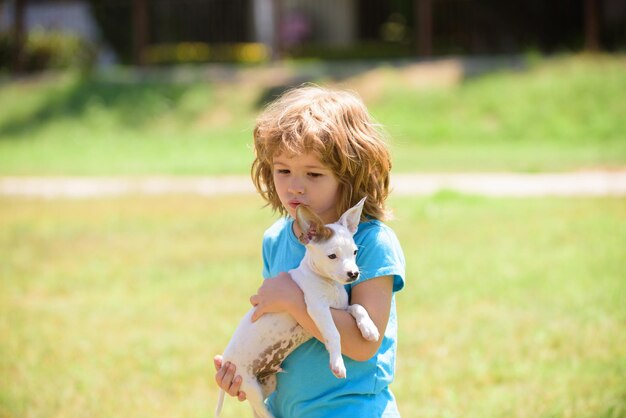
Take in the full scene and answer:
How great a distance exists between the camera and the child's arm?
238 cm

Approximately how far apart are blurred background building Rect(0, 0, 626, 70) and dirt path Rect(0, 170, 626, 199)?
23.9 ft

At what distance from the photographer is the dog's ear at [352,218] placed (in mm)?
2361

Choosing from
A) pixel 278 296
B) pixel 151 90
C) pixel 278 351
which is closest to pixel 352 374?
pixel 278 351

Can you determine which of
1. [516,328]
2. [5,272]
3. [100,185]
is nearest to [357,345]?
[516,328]

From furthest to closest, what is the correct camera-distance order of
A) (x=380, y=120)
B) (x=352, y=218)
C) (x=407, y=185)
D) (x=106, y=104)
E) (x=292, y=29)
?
(x=292, y=29) → (x=106, y=104) → (x=380, y=120) → (x=407, y=185) → (x=352, y=218)

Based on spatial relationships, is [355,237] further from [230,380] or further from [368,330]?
[230,380]

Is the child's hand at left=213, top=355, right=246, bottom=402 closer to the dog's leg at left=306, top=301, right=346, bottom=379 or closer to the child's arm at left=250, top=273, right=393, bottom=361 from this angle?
the child's arm at left=250, top=273, right=393, bottom=361

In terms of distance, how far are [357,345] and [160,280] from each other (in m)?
4.64

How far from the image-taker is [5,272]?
730 cm

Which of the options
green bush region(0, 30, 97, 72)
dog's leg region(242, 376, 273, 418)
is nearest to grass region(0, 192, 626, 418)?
dog's leg region(242, 376, 273, 418)

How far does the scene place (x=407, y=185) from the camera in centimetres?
1105

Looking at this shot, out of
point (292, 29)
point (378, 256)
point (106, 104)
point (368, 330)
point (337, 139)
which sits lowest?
point (106, 104)

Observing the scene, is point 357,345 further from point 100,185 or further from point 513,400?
point 100,185

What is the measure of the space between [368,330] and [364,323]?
0.02m
